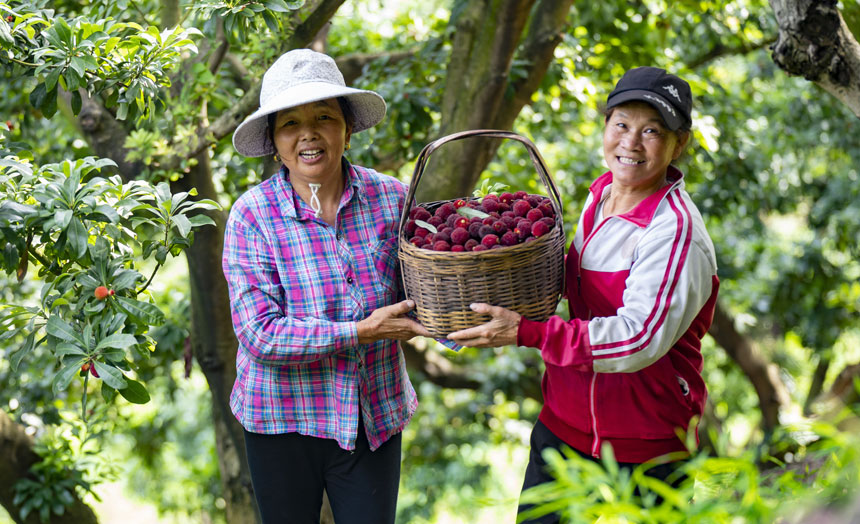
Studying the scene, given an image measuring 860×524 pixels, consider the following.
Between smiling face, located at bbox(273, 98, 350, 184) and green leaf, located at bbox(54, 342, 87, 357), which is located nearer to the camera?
green leaf, located at bbox(54, 342, 87, 357)

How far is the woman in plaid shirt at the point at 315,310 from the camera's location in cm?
209

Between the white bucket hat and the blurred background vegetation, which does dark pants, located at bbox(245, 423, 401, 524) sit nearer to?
the blurred background vegetation

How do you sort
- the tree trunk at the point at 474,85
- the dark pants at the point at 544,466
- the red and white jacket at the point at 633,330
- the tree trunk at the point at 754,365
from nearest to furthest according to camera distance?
the red and white jacket at the point at 633,330 → the dark pants at the point at 544,466 → the tree trunk at the point at 474,85 → the tree trunk at the point at 754,365

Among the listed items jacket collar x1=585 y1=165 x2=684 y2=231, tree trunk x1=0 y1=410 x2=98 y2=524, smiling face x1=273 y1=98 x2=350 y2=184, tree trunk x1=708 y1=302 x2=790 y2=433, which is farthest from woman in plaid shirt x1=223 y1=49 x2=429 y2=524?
tree trunk x1=708 y1=302 x2=790 y2=433

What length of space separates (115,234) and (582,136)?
186 inches

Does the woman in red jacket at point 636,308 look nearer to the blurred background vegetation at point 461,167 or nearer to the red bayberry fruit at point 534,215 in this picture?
the red bayberry fruit at point 534,215

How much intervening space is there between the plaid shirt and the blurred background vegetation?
279 mm

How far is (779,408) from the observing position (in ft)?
22.0

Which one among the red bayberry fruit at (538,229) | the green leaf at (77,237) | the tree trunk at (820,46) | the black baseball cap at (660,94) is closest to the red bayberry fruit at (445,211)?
the red bayberry fruit at (538,229)

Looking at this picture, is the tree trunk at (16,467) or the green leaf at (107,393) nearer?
the green leaf at (107,393)

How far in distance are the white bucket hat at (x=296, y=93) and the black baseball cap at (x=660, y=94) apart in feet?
2.24

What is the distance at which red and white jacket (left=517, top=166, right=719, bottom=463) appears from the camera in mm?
1877

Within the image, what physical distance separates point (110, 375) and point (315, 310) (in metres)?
0.52

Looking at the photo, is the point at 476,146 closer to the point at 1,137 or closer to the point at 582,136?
the point at 1,137
